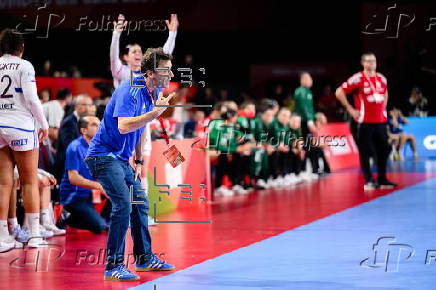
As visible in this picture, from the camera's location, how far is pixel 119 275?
6055 millimetres

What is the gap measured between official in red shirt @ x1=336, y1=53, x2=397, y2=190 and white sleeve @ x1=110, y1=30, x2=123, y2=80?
4.73 metres

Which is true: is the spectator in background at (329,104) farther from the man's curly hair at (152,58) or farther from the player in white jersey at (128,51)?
the man's curly hair at (152,58)

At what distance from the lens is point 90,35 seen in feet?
71.2

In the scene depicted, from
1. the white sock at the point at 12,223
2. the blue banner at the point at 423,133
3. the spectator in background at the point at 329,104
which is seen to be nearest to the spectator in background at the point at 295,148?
the blue banner at the point at 423,133

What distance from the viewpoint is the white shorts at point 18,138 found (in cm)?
727

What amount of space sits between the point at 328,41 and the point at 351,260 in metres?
19.9

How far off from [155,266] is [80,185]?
242 centimetres

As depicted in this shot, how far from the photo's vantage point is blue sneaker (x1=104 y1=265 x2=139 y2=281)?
607cm

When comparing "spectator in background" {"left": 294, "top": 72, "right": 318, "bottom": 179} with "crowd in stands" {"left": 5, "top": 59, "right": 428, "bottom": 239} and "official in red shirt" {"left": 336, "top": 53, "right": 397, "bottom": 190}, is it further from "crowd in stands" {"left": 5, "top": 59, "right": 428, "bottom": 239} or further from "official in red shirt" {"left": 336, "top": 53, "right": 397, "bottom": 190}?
"official in red shirt" {"left": 336, "top": 53, "right": 397, "bottom": 190}

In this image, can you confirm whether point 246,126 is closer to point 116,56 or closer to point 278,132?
point 278,132

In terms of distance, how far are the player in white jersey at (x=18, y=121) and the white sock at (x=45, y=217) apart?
1184 millimetres

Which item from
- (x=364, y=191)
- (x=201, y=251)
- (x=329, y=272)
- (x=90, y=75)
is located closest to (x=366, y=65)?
(x=364, y=191)

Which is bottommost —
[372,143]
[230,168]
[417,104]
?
[230,168]

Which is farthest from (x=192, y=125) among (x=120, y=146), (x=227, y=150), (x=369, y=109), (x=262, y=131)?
(x=120, y=146)
